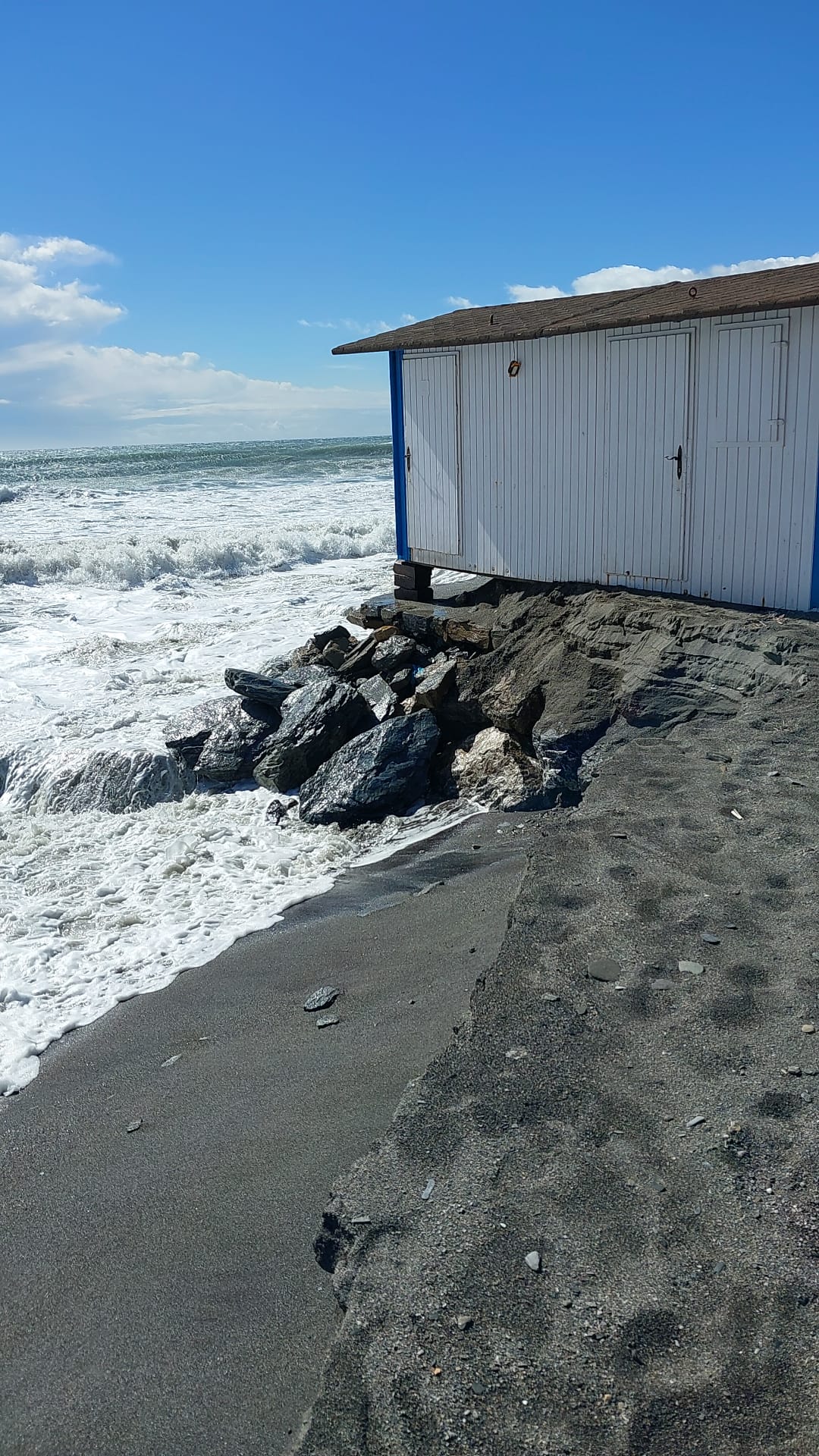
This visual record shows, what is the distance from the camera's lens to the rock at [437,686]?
9602 mm

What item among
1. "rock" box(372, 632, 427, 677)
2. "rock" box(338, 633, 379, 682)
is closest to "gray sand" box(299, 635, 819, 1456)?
"rock" box(372, 632, 427, 677)

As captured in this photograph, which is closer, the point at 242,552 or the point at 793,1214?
the point at 793,1214

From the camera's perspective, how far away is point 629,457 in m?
9.26

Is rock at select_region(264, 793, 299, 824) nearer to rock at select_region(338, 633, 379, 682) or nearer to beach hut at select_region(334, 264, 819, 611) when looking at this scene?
rock at select_region(338, 633, 379, 682)

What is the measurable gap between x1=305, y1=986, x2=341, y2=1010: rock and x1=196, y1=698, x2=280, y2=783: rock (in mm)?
4547

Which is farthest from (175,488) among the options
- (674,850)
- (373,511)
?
(674,850)

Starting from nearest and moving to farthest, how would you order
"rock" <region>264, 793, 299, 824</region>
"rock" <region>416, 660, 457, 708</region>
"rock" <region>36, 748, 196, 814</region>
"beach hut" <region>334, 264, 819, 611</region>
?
"beach hut" <region>334, 264, 819, 611</region> < "rock" <region>264, 793, 299, 824</region> < "rock" <region>416, 660, 457, 708</region> < "rock" <region>36, 748, 196, 814</region>

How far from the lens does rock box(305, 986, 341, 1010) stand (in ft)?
18.2

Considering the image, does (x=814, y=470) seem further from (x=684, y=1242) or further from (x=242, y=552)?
(x=242, y=552)

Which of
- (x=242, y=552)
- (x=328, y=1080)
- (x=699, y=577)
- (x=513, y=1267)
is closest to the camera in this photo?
(x=513, y=1267)

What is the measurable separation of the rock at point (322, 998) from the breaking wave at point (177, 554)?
16973 mm

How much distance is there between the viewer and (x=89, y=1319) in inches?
144

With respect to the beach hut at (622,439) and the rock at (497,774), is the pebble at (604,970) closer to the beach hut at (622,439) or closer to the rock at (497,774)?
the rock at (497,774)

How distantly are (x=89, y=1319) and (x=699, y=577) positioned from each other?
23.4 ft
